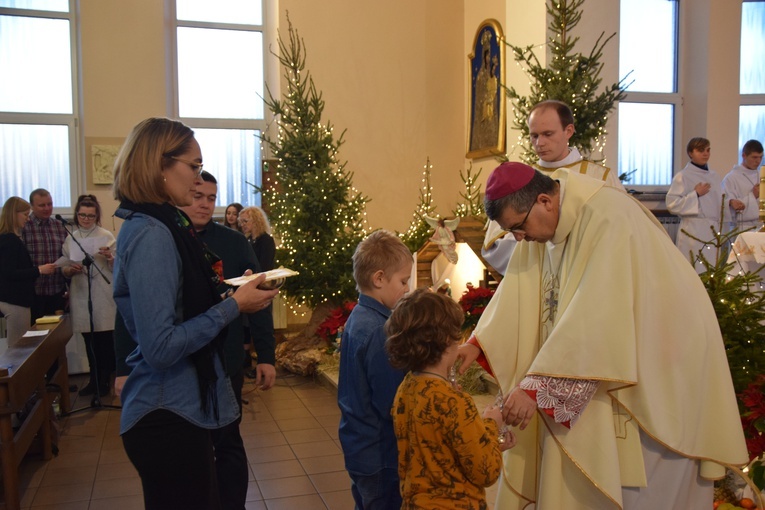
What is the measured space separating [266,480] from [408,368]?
2709 millimetres

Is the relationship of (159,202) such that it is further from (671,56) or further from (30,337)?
(671,56)

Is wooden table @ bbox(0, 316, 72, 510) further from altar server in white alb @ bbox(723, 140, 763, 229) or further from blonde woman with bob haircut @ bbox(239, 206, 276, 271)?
altar server in white alb @ bbox(723, 140, 763, 229)

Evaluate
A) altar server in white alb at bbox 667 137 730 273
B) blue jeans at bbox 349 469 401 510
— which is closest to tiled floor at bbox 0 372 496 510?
blue jeans at bbox 349 469 401 510

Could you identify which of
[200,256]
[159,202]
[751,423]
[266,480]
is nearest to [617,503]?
[751,423]

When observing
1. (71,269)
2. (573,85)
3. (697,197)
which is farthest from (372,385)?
(697,197)

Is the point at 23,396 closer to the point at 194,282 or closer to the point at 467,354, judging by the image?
the point at 194,282

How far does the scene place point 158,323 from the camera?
1981 mm

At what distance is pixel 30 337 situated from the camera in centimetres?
520

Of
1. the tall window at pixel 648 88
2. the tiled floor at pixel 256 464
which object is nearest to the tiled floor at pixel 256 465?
the tiled floor at pixel 256 464

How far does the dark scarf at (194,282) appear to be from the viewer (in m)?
2.08

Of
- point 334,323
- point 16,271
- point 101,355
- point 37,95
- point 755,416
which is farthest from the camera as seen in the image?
point 37,95

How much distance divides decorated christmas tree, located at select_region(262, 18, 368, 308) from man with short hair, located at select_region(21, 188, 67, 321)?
7.50ft

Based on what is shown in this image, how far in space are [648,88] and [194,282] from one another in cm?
869

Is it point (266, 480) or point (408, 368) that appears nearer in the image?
point (408, 368)
